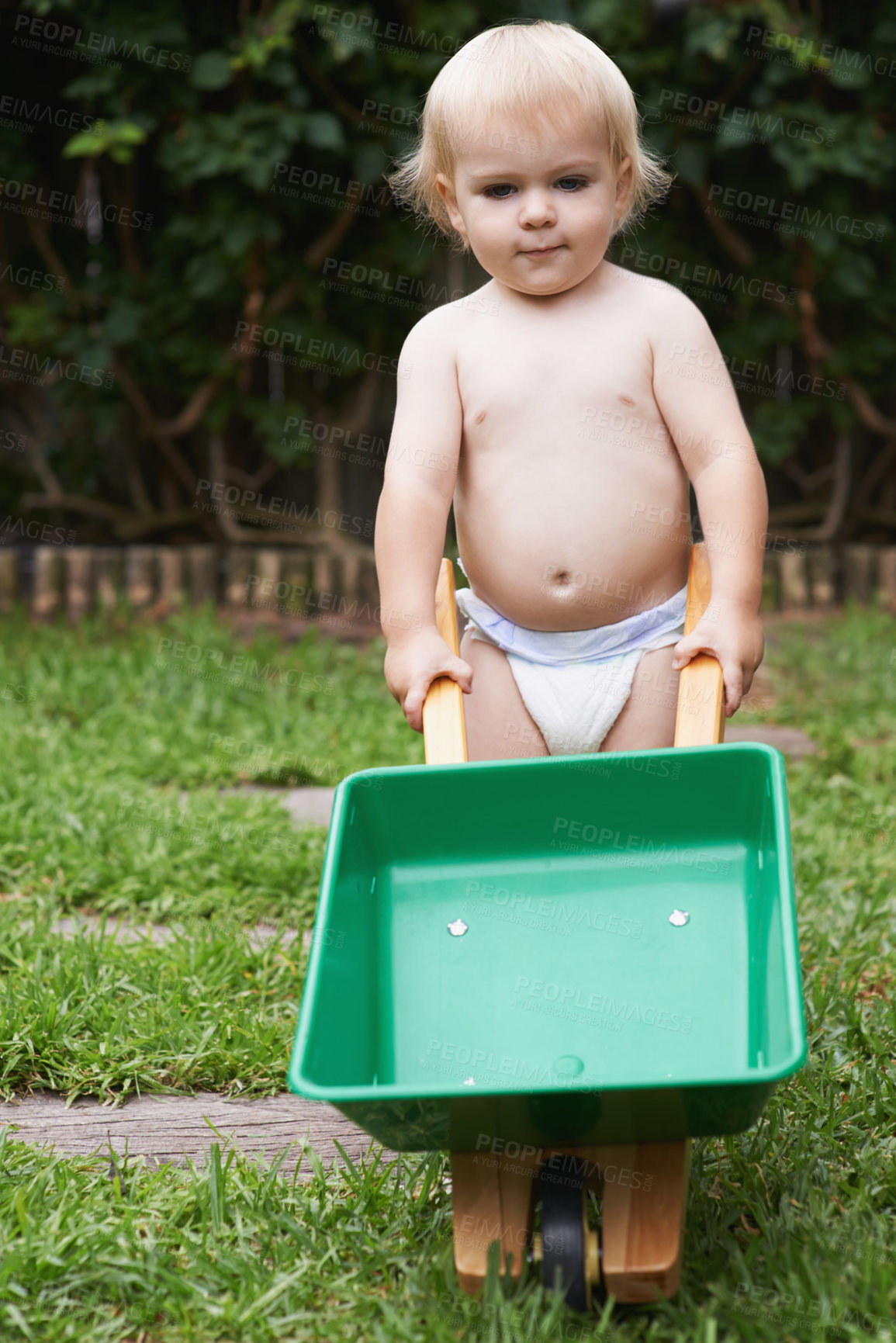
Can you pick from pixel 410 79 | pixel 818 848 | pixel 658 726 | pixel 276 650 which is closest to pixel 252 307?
pixel 410 79

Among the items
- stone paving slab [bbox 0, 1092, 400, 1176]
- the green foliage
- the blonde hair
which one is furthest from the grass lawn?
the green foliage

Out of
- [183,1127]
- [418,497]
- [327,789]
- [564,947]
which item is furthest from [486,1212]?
[327,789]

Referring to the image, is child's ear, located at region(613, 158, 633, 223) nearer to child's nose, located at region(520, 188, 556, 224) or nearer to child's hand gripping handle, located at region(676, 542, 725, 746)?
child's nose, located at region(520, 188, 556, 224)

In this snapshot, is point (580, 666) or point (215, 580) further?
point (215, 580)

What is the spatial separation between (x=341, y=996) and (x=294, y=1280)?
30cm

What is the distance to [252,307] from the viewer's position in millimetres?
4781

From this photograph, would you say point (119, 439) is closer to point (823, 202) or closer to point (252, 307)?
point (252, 307)

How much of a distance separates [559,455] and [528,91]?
0.46m

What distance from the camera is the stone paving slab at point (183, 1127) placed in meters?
1.66

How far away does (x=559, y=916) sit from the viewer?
1.58m

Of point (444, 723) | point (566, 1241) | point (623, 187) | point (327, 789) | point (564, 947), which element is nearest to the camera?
point (566, 1241)

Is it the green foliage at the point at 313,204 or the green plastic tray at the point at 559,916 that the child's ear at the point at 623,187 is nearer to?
the green plastic tray at the point at 559,916

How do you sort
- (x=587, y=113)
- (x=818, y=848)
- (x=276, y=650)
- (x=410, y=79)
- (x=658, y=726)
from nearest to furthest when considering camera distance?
(x=587, y=113), (x=658, y=726), (x=818, y=848), (x=276, y=650), (x=410, y=79)

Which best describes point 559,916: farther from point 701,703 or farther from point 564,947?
point 701,703
